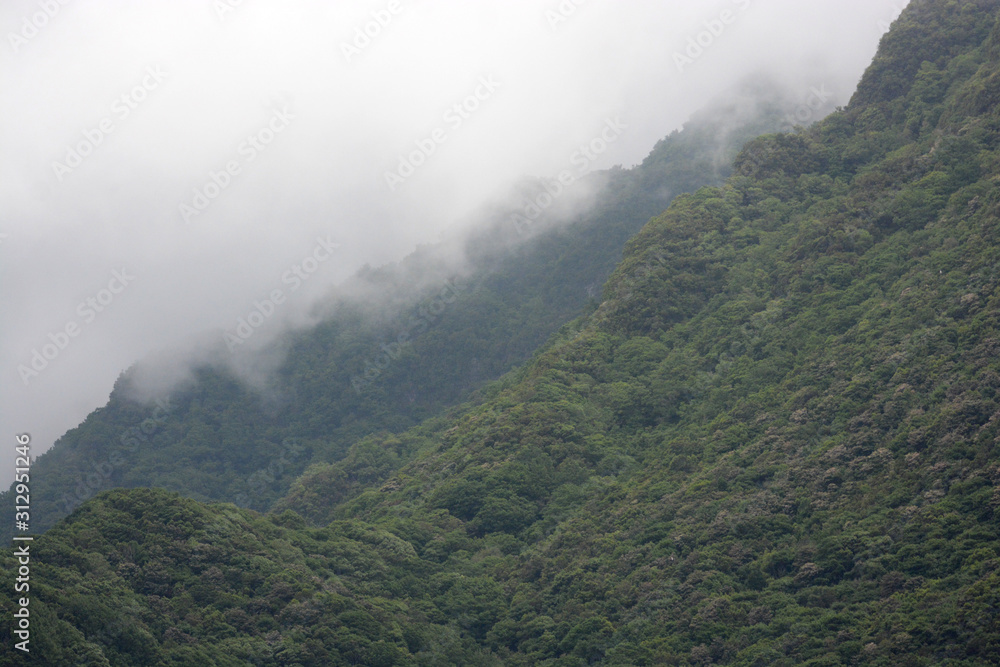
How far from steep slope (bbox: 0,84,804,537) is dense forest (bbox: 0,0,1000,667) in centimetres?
1465

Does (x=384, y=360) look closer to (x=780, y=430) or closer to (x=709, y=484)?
(x=709, y=484)

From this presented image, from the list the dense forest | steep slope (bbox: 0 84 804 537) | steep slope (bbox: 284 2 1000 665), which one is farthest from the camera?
steep slope (bbox: 0 84 804 537)

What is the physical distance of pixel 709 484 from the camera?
5547cm

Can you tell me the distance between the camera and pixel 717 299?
237 ft

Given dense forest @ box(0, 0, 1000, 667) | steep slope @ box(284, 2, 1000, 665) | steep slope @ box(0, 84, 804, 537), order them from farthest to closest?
steep slope @ box(0, 84, 804, 537)
steep slope @ box(284, 2, 1000, 665)
dense forest @ box(0, 0, 1000, 667)

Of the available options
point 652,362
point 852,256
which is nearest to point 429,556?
point 652,362

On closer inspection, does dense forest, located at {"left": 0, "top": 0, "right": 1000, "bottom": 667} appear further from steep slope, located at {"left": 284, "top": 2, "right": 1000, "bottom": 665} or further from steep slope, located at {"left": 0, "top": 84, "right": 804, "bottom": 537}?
steep slope, located at {"left": 0, "top": 84, "right": 804, "bottom": 537}

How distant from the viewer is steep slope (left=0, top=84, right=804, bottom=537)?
10275 cm

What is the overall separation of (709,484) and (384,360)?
58.5m

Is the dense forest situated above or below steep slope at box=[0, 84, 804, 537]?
below

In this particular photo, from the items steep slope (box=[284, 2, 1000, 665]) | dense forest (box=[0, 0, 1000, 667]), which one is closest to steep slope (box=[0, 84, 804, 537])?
dense forest (box=[0, 0, 1000, 667])

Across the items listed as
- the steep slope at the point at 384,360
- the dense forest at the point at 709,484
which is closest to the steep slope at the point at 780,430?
the dense forest at the point at 709,484

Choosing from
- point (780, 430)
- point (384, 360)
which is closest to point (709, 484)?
point (780, 430)

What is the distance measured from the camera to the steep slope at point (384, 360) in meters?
103
